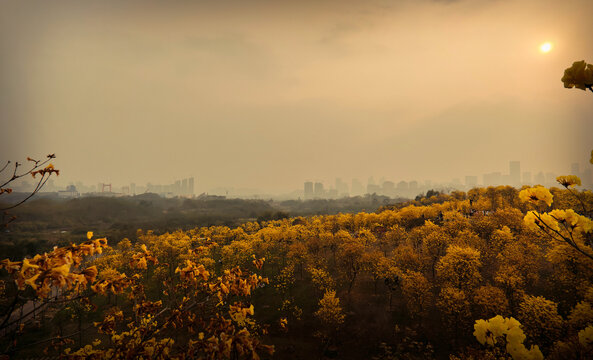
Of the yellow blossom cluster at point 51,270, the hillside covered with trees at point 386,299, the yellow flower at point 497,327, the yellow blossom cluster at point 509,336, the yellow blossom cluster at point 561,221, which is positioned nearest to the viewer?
the yellow blossom cluster at point 51,270

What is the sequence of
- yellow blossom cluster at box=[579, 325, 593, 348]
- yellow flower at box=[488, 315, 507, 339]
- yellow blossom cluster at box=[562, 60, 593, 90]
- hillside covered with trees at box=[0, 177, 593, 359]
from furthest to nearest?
yellow flower at box=[488, 315, 507, 339]
yellow blossom cluster at box=[579, 325, 593, 348]
hillside covered with trees at box=[0, 177, 593, 359]
yellow blossom cluster at box=[562, 60, 593, 90]

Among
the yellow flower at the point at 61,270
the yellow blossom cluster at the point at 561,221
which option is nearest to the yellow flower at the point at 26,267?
the yellow flower at the point at 61,270

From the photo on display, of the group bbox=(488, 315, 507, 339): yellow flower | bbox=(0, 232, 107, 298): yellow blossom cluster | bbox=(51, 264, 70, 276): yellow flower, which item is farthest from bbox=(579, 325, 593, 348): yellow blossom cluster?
bbox=(51, 264, 70, 276): yellow flower

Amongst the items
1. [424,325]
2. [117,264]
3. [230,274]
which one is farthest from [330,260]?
[230,274]

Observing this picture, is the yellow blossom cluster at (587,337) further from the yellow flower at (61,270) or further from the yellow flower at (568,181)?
the yellow flower at (61,270)

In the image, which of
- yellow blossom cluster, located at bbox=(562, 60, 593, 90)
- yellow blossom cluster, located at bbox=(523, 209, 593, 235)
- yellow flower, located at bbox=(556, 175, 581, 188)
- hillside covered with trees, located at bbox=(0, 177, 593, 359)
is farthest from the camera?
hillside covered with trees, located at bbox=(0, 177, 593, 359)

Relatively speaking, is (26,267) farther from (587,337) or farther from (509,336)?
(587,337)

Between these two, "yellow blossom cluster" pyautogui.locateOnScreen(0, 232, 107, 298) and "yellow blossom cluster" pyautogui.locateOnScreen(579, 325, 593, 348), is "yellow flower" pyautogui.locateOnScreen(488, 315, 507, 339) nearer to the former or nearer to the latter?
"yellow blossom cluster" pyautogui.locateOnScreen(579, 325, 593, 348)
